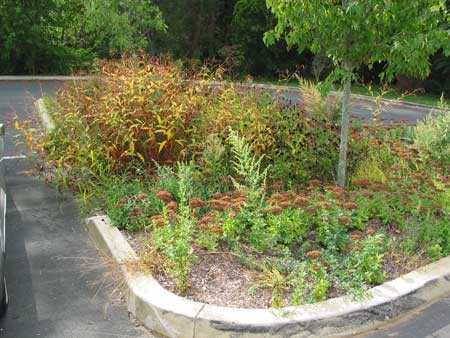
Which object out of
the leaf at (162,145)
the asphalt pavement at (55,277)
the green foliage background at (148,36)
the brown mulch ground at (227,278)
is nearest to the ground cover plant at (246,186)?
the brown mulch ground at (227,278)

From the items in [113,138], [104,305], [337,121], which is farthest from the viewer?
[337,121]

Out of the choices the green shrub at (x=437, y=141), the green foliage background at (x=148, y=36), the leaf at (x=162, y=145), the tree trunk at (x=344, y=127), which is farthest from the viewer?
the green foliage background at (x=148, y=36)

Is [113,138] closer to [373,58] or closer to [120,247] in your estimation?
[120,247]

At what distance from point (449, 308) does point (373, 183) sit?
5.68 ft

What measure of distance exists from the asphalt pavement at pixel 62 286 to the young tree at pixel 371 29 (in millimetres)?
2248

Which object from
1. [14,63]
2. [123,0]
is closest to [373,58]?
[123,0]

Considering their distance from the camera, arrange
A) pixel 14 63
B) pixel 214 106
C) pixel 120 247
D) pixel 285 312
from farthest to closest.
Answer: pixel 14 63, pixel 214 106, pixel 120 247, pixel 285 312

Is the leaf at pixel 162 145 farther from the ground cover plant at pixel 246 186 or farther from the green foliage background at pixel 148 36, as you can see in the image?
the green foliage background at pixel 148 36

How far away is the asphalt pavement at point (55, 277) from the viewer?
371cm

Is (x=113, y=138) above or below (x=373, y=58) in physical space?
below

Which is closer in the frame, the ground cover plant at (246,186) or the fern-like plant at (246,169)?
the ground cover plant at (246,186)

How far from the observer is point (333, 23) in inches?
198

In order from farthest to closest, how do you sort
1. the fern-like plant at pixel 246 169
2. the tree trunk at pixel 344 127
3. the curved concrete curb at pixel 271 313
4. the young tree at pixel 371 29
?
the tree trunk at pixel 344 127, the young tree at pixel 371 29, the fern-like plant at pixel 246 169, the curved concrete curb at pixel 271 313

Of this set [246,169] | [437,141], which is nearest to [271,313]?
[246,169]
